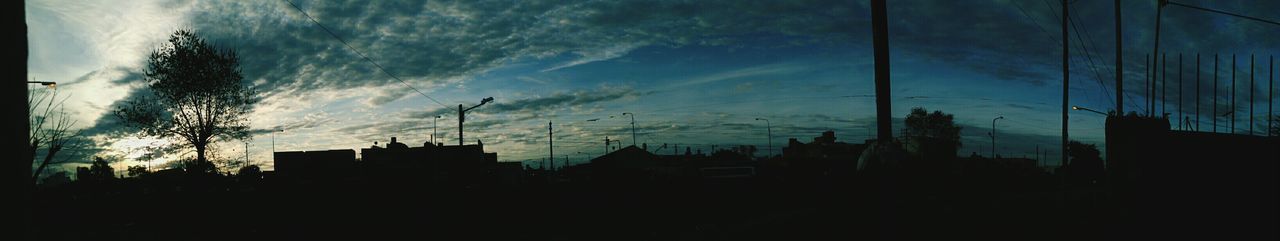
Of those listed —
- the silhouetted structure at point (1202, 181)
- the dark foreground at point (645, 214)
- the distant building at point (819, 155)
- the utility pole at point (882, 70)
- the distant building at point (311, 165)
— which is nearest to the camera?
the silhouetted structure at point (1202, 181)

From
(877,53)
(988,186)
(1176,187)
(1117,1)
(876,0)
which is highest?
(1117,1)

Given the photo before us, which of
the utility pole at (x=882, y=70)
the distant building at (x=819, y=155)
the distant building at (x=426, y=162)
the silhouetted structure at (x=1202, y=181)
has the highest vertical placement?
the utility pole at (x=882, y=70)

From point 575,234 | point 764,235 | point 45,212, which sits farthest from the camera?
point 45,212

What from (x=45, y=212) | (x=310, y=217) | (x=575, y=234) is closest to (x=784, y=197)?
(x=575, y=234)

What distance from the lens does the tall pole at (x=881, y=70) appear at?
10148mm

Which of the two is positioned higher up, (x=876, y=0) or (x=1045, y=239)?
(x=876, y=0)

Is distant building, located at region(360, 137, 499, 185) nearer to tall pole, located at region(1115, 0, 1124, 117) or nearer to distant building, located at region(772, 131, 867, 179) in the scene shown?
distant building, located at region(772, 131, 867, 179)

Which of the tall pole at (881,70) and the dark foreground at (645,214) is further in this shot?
the tall pole at (881,70)

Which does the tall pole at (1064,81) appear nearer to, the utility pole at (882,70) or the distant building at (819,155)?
the distant building at (819,155)

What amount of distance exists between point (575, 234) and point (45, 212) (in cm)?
1943

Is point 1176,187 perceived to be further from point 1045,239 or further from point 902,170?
point 902,170

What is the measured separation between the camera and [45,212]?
25.4m

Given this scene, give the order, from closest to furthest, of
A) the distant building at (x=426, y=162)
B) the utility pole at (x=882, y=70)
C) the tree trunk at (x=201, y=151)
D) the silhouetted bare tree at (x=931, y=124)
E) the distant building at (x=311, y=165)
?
the utility pole at (x=882, y=70) → the distant building at (x=311, y=165) → the distant building at (x=426, y=162) → the tree trunk at (x=201, y=151) → the silhouetted bare tree at (x=931, y=124)

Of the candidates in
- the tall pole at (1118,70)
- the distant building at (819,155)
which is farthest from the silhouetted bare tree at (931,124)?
the tall pole at (1118,70)
